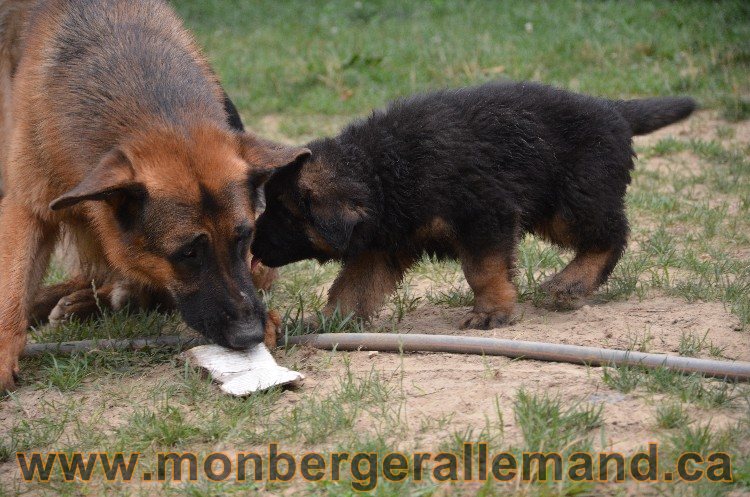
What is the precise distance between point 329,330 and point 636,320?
67.8 inches

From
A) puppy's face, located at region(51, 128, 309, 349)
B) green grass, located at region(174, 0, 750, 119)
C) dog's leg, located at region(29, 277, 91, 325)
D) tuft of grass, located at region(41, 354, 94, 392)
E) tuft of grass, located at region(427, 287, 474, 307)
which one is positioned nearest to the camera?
puppy's face, located at region(51, 128, 309, 349)

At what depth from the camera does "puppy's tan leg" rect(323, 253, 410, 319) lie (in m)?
5.57

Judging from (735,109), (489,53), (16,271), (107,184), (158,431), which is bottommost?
(158,431)

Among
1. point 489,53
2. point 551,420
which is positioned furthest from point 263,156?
point 489,53

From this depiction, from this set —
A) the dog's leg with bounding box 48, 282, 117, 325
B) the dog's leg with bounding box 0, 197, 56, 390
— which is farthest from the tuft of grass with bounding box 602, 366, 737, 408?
the dog's leg with bounding box 48, 282, 117, 325

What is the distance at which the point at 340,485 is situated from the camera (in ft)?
11.9

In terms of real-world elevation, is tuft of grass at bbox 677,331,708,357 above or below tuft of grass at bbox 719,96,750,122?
below

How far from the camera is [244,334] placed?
449 cm

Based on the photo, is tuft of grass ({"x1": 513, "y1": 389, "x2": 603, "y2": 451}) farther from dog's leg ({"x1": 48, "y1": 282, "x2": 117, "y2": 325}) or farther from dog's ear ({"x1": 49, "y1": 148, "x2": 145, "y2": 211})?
dog's leg ({"x1": 48, "y1": 282, "x2": 117, "y2": 325})

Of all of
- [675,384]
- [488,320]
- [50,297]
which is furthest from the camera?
[50,297]

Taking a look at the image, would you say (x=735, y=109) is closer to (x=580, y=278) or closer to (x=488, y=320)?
(x=580, y=278)

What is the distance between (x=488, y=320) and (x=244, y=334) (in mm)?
1499

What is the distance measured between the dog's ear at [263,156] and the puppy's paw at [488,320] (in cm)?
135

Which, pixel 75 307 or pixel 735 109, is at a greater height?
pixel 735 109
